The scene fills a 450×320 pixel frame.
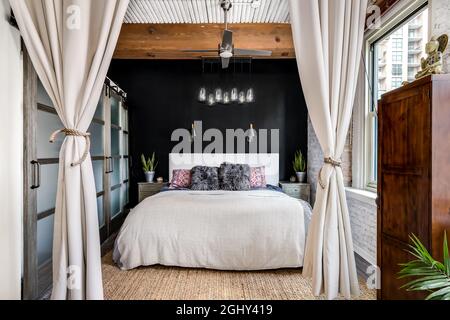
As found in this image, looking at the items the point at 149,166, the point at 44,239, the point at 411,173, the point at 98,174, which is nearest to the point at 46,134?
the point at 44,239

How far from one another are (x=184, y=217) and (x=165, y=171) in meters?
2.37

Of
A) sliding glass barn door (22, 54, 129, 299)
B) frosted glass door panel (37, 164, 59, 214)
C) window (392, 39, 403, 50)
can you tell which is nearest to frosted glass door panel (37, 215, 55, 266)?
sliding glass barn door (22, 54, 129, 299)

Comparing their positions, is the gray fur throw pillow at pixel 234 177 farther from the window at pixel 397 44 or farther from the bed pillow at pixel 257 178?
the window at pixel 397 44

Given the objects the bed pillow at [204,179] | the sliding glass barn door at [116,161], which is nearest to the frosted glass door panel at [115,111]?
the sliding glass barn door at [116,161]

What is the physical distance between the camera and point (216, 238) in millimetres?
2945

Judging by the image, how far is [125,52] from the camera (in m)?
4.07

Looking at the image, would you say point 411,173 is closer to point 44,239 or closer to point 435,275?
point 435,275

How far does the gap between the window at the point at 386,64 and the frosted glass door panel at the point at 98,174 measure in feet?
11.0

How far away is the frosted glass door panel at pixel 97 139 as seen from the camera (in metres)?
3.58

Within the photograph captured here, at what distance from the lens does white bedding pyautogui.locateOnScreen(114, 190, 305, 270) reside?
291 cm

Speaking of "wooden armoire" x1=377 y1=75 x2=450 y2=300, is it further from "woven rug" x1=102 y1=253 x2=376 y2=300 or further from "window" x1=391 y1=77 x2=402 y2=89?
"window" x1=391 y1=77 x2=402 y2=89

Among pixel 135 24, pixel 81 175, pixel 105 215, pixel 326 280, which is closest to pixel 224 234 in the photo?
pixel 326 280

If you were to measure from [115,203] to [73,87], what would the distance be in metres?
3.30

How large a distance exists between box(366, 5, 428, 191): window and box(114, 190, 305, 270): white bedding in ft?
3.83
